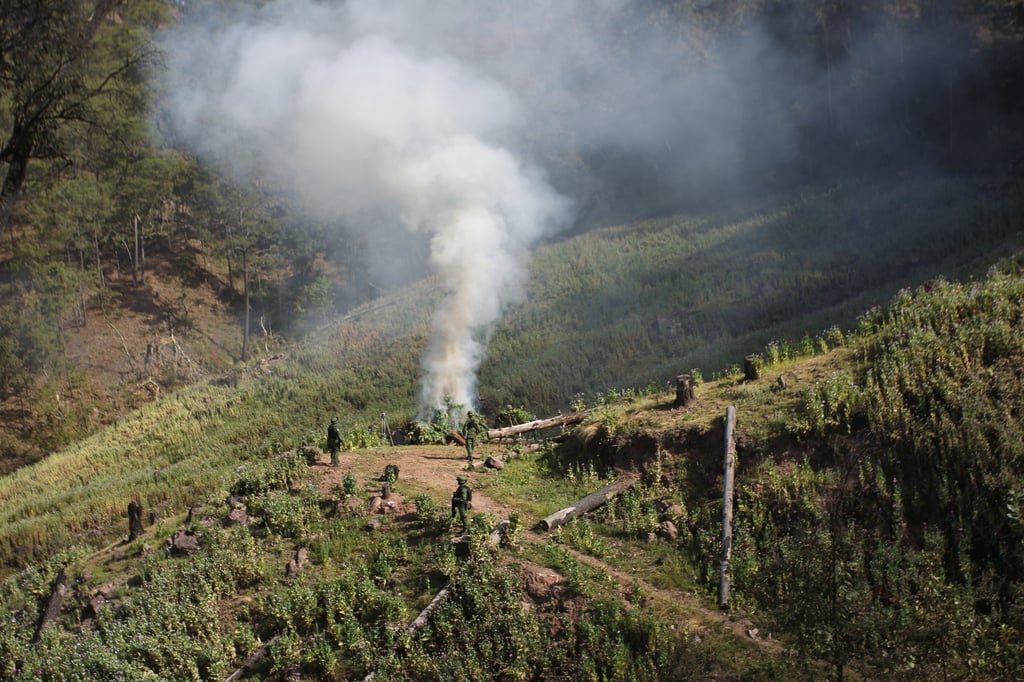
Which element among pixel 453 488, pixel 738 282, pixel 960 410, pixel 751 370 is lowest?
pixel 453 488

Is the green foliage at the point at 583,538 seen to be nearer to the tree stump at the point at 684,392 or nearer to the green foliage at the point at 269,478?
the tree stump at the point at 684,392

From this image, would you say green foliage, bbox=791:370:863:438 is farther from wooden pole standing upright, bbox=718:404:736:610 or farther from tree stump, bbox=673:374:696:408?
tree stump, bbox=673:374:696:408

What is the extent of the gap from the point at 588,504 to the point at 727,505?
6.71 feet

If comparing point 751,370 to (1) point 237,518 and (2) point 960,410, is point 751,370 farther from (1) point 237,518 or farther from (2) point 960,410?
(1) point 237,518

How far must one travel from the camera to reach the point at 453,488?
37.2ft

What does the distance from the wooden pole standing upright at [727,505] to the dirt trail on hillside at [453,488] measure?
10.2 inches

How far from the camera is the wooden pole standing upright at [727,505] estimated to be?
7.62 m

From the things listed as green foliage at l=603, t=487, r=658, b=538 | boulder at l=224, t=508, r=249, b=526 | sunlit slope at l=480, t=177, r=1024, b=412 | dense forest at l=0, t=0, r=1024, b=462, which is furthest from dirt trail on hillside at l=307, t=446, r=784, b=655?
dense forest at l=0, t=0, r=1024, b=462

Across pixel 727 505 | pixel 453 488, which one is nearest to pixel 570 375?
pixel 453 488

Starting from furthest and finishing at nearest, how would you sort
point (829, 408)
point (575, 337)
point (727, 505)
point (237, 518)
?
point (575, 337), point (237, 518), point (829, 408), point (727, 505)

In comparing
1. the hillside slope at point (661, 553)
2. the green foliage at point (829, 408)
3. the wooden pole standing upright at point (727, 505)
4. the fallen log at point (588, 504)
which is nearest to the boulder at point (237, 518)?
the hillside slope at point (661, 553)

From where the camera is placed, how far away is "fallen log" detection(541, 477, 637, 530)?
9430 millimetres

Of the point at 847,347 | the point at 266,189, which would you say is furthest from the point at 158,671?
the point at 266,189

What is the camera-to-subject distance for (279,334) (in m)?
42.2
